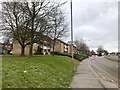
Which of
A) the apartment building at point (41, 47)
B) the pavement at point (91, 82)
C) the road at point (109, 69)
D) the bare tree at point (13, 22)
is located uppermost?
the bare tree at point (13, 22)

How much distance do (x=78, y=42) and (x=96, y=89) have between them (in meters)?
84.7

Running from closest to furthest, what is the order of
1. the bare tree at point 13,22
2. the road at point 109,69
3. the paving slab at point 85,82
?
the paving slab at point 85,82, the road at point 109,69, the bare tree at point 13,22

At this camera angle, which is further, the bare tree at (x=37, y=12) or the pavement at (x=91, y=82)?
the bare tree at (x=37, y=12)

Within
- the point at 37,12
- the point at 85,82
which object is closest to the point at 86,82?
the point at 85,82

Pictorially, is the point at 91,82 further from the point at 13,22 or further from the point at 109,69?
the point at 13,22

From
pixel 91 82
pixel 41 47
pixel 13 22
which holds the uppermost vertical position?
pixel 13 22

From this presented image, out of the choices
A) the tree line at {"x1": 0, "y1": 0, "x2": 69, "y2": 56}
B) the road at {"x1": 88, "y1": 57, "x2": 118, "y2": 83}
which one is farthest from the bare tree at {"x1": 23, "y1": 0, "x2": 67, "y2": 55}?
the road at {"x1": 88, "y1": 57, "x2": 118, "y2": 83}

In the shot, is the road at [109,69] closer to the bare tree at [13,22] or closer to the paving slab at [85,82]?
the paving slab at [85,82]

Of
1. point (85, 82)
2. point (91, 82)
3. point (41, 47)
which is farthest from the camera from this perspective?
point (41, 47)

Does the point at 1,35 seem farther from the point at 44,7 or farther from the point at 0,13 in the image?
the point at 44,7

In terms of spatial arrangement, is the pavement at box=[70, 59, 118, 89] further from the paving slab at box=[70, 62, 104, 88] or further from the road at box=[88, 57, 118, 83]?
the road at box=[88, 57, 118, 83]

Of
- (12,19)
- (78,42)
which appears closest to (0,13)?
(12,19)

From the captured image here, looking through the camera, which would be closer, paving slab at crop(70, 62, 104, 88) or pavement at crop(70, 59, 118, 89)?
paving slab at crop(70, 62, 104, 88)

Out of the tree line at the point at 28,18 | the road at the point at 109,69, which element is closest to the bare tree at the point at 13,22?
the tree line at the point at 28,18
